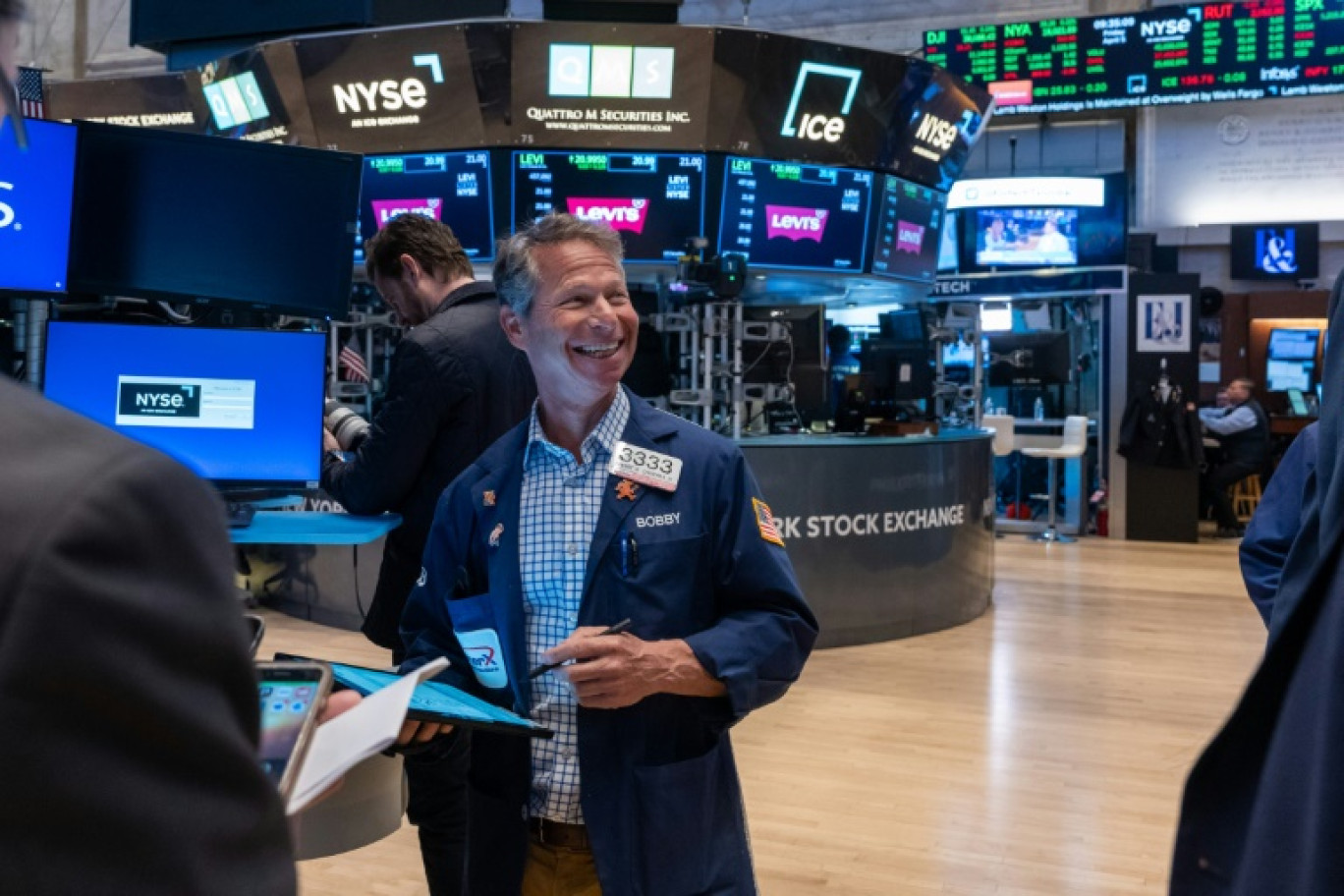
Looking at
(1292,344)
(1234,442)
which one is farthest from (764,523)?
(1292,344)

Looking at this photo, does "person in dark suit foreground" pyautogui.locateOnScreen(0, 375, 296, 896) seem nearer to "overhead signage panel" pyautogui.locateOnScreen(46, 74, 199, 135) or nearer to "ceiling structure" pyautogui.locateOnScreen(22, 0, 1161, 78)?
"overhead signage panel" pyautogui.locateOnScreen(46, 74, 199, 135)

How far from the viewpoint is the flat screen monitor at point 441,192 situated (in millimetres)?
7695

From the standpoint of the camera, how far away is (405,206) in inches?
312

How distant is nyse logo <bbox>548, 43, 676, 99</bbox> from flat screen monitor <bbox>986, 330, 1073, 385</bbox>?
218 inches

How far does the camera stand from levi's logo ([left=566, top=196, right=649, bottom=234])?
25.1ft

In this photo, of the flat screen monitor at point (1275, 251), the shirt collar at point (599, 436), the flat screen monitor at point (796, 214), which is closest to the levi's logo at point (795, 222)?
the flat screen monitor at point (796, 214)

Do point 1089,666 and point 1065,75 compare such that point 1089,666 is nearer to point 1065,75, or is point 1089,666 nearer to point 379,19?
point 379,19

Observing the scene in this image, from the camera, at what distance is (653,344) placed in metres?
7.55

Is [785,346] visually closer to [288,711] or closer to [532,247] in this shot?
[532,247]

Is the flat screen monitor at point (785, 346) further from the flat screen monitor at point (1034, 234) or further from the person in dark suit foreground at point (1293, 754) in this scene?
the person in dark suit foreground at point (1293, 754)

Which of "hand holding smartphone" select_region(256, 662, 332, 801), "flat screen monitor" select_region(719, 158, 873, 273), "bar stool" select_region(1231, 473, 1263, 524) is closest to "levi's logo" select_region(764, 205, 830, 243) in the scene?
"flat screen monitor" select_region(719, 158, 873, 273)

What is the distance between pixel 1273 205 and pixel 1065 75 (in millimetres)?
3087

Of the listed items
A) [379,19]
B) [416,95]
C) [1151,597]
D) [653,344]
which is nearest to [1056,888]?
[653,344]

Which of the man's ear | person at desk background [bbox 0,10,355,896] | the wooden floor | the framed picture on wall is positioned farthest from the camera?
the framed picture on wall
